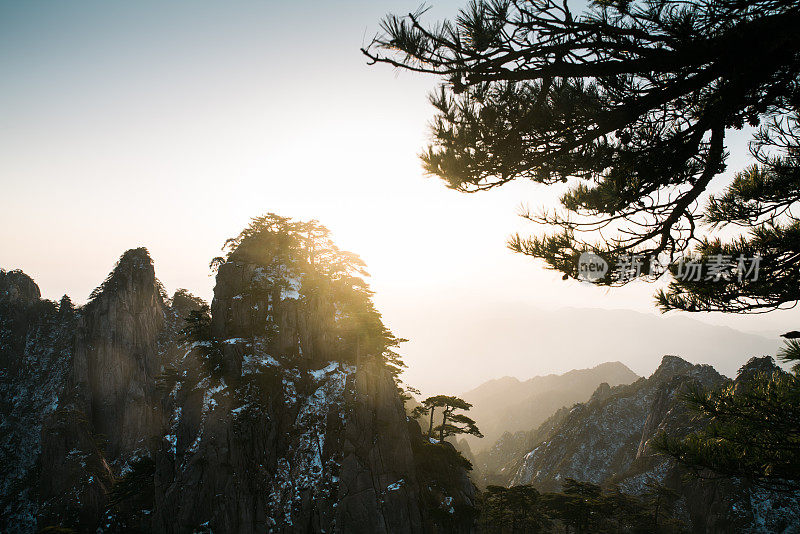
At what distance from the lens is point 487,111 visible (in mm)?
4508

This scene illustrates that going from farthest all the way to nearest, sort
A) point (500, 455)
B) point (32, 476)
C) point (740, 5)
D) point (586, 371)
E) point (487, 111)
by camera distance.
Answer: point (586, 371)
point (500, 455)
point (32, 476)
point (487, 111)
point (740, 5)

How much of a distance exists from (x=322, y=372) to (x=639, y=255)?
2297 centimetres

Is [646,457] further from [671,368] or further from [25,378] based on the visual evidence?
[25,378]

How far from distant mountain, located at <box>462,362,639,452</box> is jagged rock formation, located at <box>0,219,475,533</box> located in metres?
95.7

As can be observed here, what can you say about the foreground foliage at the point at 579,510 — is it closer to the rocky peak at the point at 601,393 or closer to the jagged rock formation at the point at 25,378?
the rocky peak at the point at 601,393

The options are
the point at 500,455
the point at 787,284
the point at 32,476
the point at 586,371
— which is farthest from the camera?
the point at 586,371

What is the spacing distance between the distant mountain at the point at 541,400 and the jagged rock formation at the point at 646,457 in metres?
37.9

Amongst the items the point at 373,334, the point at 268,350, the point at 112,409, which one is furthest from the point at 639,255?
the point at 112,409

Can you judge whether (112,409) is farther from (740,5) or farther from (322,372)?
(740,5)

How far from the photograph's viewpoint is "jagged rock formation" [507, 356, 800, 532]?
30.8m

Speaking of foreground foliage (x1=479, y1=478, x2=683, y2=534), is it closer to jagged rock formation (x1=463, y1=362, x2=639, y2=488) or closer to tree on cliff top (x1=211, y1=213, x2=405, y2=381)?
tree on cliff top (x1=211, y1=213, x2=405, y2=381)

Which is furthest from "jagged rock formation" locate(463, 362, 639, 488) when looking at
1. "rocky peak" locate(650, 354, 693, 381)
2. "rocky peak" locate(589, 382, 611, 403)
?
"rocky peak" locate(650, 354, 693, 381)

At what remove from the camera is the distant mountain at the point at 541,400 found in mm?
109363

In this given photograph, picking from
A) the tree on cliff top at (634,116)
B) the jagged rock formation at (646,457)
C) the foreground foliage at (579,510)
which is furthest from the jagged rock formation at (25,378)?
the jagged rock formation at (646,457)
